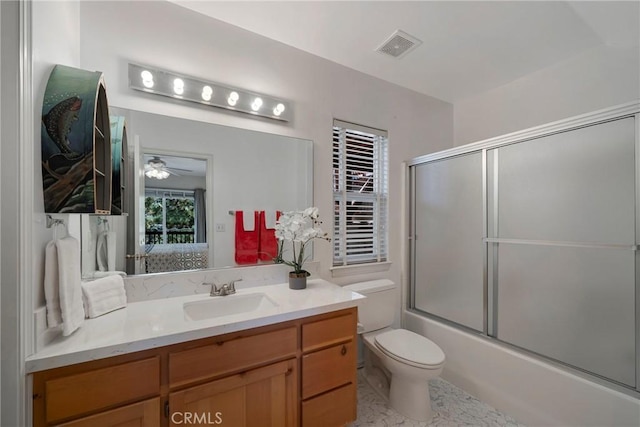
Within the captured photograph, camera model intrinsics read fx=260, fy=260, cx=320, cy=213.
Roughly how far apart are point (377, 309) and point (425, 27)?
201cm

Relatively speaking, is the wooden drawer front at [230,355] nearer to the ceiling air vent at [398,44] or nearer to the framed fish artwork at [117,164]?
the framed fish artwork at [117,164]

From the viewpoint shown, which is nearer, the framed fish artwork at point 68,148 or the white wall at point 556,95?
the framed fish artwork at point 68,148

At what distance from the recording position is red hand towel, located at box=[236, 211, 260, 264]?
1717 mm

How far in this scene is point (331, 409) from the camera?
1.39m

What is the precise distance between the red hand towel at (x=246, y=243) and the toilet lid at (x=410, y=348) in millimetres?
1058

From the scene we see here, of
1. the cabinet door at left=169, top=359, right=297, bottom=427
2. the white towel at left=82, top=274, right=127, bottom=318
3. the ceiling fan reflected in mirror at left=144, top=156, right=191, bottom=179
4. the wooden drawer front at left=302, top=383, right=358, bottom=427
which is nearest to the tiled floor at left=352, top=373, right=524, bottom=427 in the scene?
the wooden drawer front at left=302, top=383, right=358, bottom=427

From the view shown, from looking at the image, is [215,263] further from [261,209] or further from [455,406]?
[455,406]

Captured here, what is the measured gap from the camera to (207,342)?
1087 millimetres

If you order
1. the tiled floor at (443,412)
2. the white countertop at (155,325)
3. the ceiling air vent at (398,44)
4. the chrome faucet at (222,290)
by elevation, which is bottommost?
the tiled floor at (443,412)

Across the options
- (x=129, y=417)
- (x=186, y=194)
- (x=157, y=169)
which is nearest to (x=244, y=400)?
(x=129, y=417)

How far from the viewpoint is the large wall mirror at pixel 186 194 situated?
141 centimetres

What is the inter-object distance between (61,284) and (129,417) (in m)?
0.55

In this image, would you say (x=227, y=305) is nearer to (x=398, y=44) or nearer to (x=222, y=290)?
(x=222, y=290)

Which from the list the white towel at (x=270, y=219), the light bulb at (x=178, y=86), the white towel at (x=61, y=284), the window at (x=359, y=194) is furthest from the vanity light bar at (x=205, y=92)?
the white towel at (x=61, y=284)
